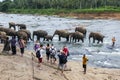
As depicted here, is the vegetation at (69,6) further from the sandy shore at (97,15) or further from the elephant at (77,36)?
the elephant at (77,36)

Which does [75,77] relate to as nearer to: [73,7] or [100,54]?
[100,54]

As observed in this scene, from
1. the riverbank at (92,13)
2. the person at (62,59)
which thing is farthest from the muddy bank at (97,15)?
the person at (62,59)

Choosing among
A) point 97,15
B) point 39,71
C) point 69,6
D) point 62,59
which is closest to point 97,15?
point 97,15

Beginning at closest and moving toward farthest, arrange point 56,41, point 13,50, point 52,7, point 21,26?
point 13,50, point 56,41, point 21,26, point 52,7

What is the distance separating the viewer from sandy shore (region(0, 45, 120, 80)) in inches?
813

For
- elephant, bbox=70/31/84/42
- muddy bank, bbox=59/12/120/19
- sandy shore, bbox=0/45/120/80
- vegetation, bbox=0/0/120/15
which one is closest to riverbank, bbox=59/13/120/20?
muddy bank, bbox=59/12/120/19

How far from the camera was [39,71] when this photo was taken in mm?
21969

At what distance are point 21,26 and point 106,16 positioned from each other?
43.0m

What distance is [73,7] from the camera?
12156 cm

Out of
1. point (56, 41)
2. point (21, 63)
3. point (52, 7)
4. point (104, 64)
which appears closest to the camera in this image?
point (21, 63)

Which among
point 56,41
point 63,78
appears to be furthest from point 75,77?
point 56,41

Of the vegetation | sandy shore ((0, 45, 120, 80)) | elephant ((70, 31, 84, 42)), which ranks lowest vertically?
the vegetation

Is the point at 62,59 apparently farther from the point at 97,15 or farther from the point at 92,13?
the point at 92,13

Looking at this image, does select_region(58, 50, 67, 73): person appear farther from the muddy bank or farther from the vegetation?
the vegetation
